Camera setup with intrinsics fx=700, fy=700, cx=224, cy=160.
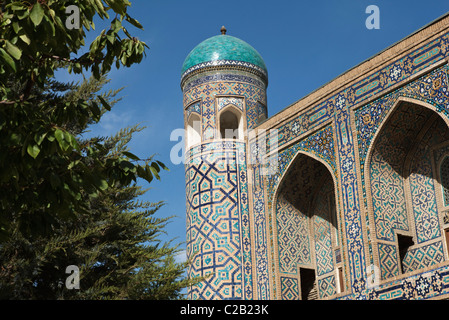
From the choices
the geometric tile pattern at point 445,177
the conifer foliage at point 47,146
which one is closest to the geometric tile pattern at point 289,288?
the geometric tile pattern at point 445,177

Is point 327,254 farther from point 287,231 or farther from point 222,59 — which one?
point 222,59

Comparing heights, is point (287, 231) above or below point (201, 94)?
below

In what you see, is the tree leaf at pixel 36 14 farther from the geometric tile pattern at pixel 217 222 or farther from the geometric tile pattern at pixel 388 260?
the geometric tile pattern at pixel 217 222

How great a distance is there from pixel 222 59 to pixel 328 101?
266 cm

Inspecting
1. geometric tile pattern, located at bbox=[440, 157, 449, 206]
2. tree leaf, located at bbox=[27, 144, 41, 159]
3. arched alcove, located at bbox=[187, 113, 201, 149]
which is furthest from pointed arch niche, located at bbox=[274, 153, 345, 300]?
tree leaf, located at bbox=[27, 144, 41, 159]

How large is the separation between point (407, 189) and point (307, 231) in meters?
2.04

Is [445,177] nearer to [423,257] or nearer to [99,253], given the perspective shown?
[423,257]

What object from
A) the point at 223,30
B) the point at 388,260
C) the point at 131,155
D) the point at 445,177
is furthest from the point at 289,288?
the point at 131,155

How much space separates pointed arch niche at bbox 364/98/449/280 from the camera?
8977 mm

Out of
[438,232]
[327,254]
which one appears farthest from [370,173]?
[327,254]

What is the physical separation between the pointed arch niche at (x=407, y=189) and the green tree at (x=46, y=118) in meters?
5.26

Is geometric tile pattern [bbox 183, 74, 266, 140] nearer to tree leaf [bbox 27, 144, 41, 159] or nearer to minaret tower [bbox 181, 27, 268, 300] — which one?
minaret tower [bbox 181, 27, 268, 300]

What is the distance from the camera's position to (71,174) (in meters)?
4.26

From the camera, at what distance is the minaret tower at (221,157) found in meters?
10.9
